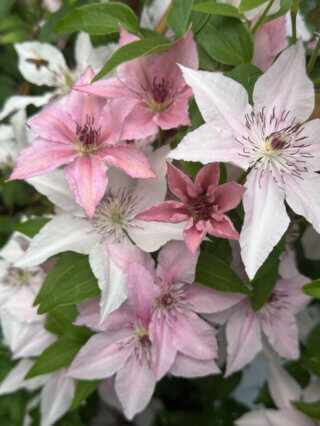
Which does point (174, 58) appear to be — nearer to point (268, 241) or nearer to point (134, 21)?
point (134, 21)

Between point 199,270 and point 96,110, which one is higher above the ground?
point 96,110

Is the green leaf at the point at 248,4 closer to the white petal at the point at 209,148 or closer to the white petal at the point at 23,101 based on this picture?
the white petal at the point at 209,148

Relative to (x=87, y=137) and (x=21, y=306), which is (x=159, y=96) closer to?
(x=87, y=137)

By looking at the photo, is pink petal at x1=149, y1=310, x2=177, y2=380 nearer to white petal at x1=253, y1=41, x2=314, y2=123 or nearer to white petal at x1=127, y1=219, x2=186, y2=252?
white petal at x1=127, y1=219, x2=186, y2=252

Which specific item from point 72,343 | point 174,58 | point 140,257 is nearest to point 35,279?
point 72,343

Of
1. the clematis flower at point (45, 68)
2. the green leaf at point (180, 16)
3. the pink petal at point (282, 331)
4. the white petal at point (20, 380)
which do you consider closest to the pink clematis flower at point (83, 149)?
the green leaf at point (180, 16)
